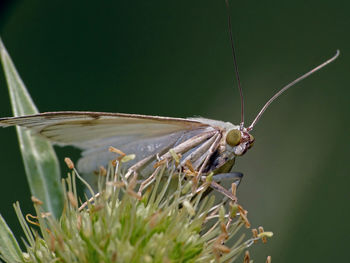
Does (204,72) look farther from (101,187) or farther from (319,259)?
(101,187)

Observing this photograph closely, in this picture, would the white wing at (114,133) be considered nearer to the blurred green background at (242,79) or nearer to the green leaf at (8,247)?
the green leaf at (8,247)

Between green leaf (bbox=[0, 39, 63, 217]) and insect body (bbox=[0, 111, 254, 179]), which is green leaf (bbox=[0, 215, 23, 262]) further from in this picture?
insect body (bbox=[0, 111, 254, 179])

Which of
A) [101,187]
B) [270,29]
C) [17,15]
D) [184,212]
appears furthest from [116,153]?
[270,29]

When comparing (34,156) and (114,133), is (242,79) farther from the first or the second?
(34,156)

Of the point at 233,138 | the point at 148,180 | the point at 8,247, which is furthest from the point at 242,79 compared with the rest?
the point at 8,247

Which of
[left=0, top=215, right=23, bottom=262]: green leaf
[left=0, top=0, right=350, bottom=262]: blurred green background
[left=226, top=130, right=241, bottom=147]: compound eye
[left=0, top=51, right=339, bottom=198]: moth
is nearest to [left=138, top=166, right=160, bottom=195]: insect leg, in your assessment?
[left=0, top=51, right=339, bottom=198]: moth

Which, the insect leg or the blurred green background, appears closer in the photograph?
the insect leg
